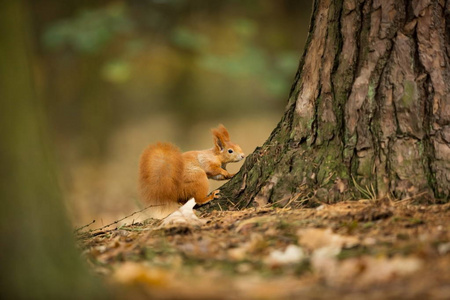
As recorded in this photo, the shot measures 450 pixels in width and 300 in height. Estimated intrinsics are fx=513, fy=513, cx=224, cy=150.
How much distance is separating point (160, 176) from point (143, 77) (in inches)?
169

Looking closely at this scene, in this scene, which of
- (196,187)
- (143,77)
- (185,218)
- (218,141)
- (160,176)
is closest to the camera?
(185,218)

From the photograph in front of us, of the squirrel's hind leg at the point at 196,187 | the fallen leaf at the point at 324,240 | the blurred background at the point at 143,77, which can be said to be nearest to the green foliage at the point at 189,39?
the blurred background at the point at 143,77

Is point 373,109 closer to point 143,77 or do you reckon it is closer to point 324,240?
point 324,240

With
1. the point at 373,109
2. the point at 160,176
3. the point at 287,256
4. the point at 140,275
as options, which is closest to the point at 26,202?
the point at 140,275

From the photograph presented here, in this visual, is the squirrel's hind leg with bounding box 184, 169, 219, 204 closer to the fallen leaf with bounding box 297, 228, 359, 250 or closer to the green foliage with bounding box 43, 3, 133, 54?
the fallen leaf with bounding box 297, 228, 359, 250

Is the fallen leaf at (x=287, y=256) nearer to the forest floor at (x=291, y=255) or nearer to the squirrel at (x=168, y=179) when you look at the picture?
the forest floor at (x=291, y=255)

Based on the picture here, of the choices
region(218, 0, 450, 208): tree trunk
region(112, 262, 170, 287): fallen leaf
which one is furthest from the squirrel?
region(112, 262, 170, 287): fallen leaf

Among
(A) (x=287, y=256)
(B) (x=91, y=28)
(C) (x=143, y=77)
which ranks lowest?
(A) (x=287, y=256)

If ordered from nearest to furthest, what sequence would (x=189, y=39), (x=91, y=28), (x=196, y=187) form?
1. (x=196, y=187)
2. (x=91, y=28)
3. (x=189, y=39)

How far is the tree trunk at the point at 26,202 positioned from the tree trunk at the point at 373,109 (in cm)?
111

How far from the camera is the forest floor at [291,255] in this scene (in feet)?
3.76

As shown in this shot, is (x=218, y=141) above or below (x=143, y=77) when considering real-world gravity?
below

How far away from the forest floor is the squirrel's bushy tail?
2.45ft

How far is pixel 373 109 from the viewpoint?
2.05 metres
